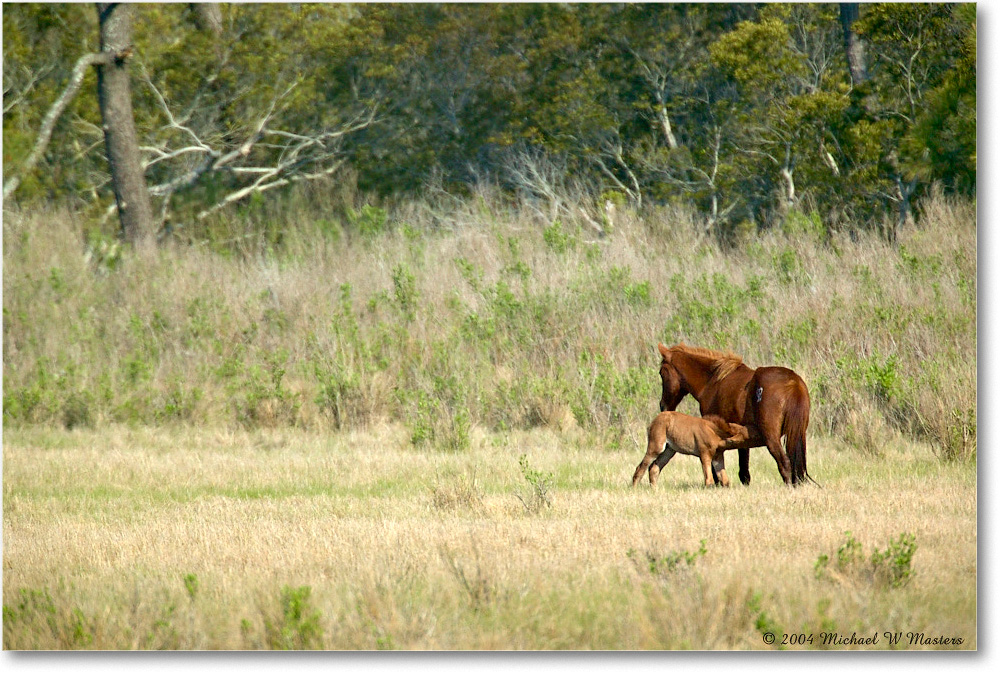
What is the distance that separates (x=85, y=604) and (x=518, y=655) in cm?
237

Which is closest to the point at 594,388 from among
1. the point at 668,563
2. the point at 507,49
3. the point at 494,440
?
the point at 494,440

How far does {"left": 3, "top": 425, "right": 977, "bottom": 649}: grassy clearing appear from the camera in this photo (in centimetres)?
508

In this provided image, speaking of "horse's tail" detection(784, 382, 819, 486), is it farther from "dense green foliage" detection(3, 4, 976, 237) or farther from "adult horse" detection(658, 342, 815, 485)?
"dense green foliage" detection(3, 4, 976, 237)

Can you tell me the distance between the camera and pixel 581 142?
64.1 feet

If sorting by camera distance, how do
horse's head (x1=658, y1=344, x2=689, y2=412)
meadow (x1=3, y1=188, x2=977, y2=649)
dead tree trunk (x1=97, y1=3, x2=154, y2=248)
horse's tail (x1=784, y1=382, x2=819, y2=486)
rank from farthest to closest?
1. dead tree trunk (x1=97, y1=3, x2=154, y2=248)
2. horse's head (x1=658, y1=344, x2=689, y2=412)
3. horse's tail (x1=784, y1=382, x2=819, y2=486)
4. meadow (x1=3, y1=188, x2=977, y2=649)

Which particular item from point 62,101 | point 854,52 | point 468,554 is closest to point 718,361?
point 468,554

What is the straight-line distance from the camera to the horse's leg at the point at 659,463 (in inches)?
304

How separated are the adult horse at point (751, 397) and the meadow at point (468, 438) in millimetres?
341

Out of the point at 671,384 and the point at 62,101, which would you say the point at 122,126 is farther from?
the point at 671,384

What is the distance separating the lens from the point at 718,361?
25.7ft

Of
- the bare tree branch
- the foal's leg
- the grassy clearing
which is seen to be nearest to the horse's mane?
the foal's leg

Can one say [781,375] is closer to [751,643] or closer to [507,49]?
[751,643]

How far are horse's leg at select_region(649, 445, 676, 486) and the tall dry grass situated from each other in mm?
2426

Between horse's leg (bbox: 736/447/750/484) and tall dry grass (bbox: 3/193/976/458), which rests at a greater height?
tall dry grass (bbox: 3/193/976/458)
